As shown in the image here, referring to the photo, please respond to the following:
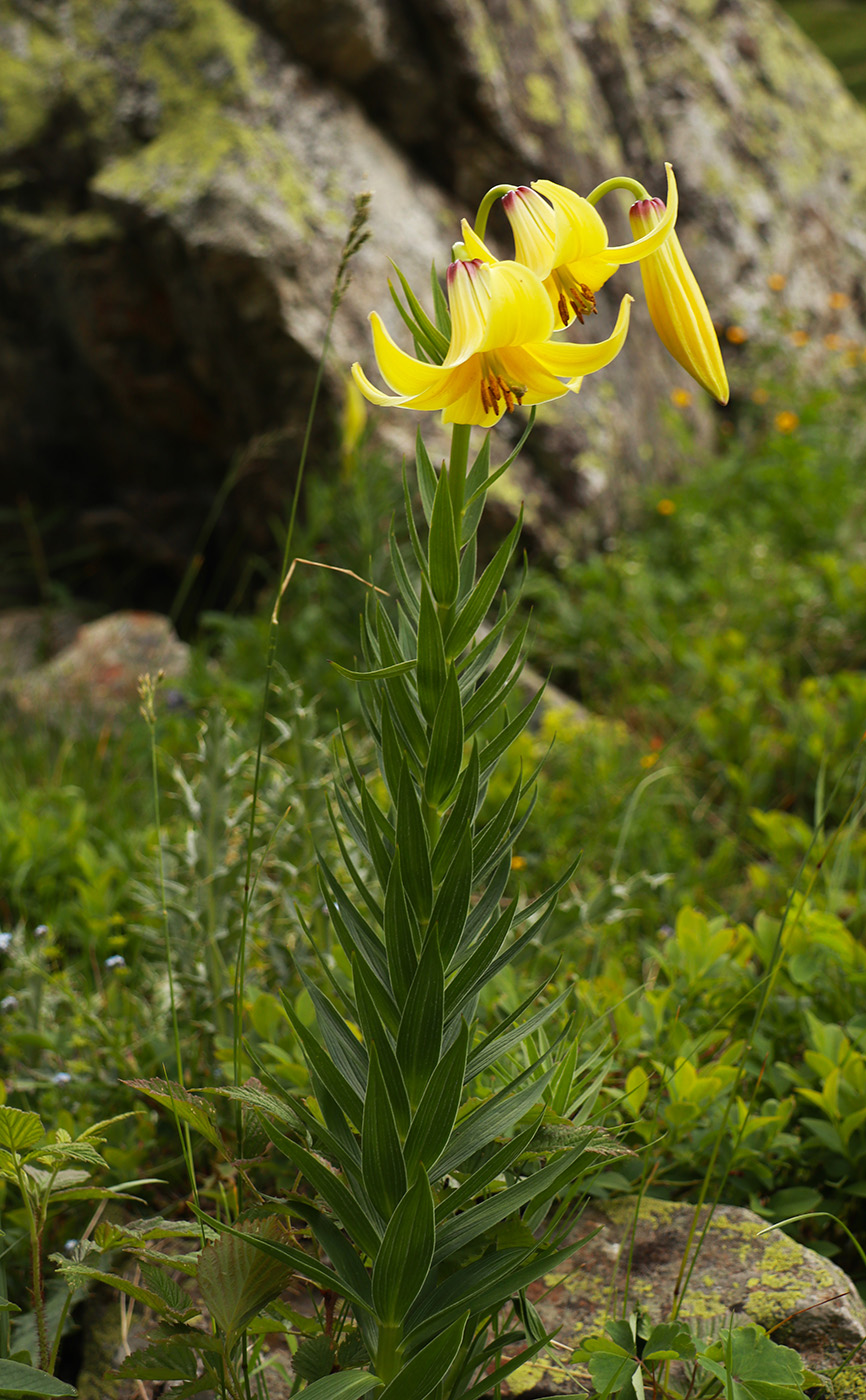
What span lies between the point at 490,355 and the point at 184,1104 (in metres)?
0.78

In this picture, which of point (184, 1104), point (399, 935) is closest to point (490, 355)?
point (399, 935)

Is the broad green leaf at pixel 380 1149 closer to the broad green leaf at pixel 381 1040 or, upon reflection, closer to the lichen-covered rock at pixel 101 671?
the broad green leaf at pixel 381 1040

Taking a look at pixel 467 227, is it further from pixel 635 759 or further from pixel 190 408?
pixel 190 408

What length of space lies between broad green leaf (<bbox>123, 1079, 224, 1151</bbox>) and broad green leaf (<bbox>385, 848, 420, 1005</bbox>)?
0.24 meters

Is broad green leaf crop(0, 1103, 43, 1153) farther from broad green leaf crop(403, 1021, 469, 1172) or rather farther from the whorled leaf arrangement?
broad green leaf crop(403, 1021, 469, 1172)

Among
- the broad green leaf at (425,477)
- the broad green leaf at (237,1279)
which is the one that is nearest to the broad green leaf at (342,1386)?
the broad green leaf at (237,1279)

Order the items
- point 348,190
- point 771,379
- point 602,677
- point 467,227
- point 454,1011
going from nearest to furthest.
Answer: point 467,227 < point 454,1011 < point 602,677 < point 348,190 < point 771,379

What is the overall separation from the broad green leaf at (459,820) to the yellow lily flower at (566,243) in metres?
0.42

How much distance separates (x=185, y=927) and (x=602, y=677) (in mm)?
1927

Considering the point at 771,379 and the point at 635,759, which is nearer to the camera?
the point at 635,759

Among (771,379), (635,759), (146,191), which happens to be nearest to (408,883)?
(635,759)

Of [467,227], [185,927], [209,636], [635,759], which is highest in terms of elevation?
[467,227]

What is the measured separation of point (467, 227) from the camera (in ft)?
2.68

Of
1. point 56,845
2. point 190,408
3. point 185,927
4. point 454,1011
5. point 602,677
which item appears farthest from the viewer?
point 190,408
